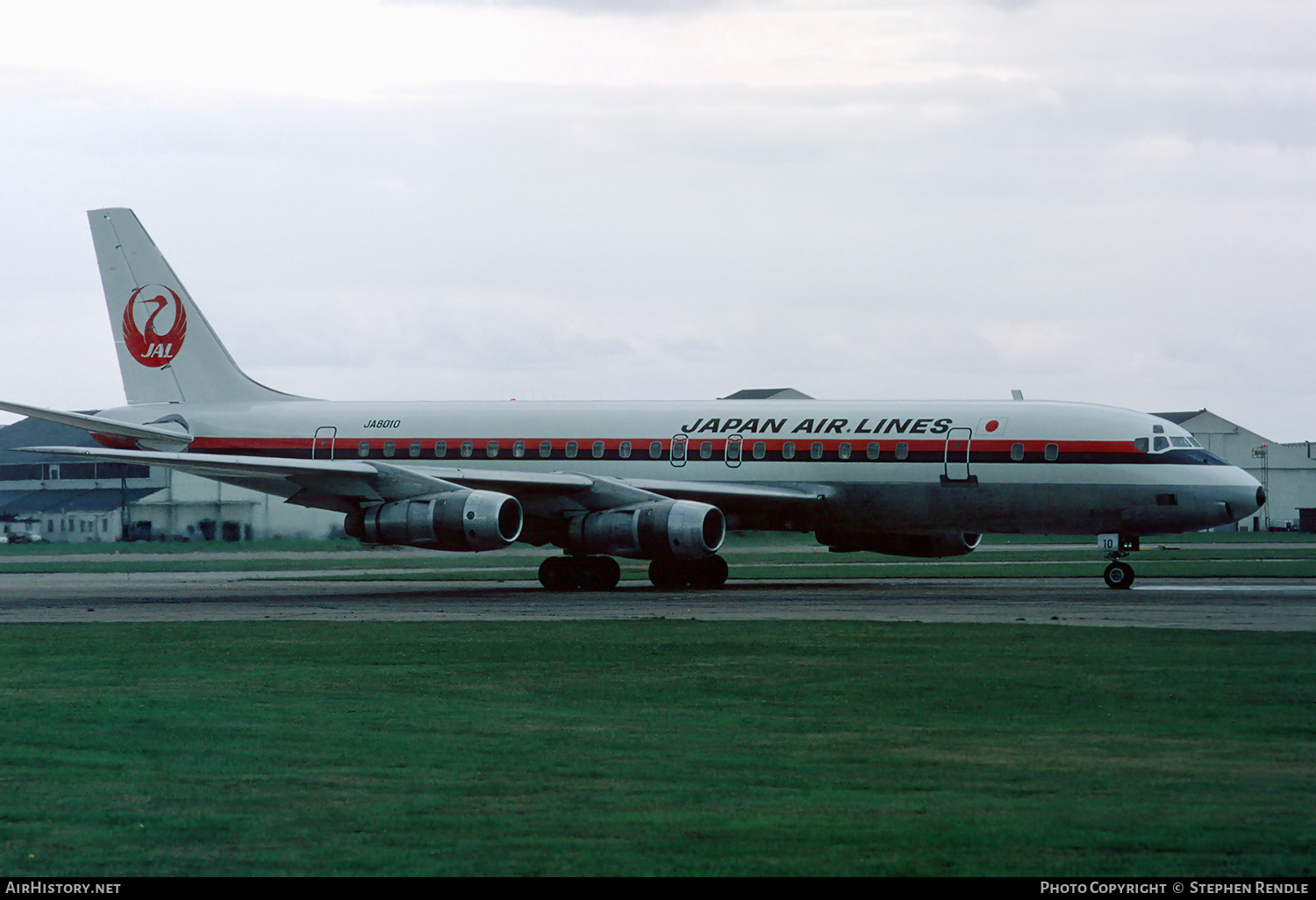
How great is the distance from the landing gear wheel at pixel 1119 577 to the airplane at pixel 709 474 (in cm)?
3

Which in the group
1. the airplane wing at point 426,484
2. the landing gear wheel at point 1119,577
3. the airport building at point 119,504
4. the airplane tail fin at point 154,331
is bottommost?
the airport building at point 119,504

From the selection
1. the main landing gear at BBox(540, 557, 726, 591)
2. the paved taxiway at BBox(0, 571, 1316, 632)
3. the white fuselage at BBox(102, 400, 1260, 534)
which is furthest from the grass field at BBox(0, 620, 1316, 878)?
the main landing gear at BBox(540, 557, 726, 591)

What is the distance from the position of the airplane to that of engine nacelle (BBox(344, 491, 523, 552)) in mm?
41

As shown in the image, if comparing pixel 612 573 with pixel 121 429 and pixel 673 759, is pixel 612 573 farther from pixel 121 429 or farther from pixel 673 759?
pixel 673 759

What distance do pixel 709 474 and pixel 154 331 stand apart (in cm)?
1674

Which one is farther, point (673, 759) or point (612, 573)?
point (612, 573)

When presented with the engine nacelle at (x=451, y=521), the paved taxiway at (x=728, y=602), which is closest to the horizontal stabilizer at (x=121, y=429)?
the paved taxiway at (x=728, y=602)

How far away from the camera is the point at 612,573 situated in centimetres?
3397

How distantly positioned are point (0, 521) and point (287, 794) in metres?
94.1

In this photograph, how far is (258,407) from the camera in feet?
133

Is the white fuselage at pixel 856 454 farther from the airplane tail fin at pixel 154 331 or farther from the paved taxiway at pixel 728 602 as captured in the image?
the airplane tail fin at pixel 154 331

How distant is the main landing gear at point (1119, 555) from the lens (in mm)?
31141

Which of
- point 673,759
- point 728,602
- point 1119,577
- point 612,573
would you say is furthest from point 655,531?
point 673,759

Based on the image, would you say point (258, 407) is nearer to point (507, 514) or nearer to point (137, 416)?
point (137, 416)
